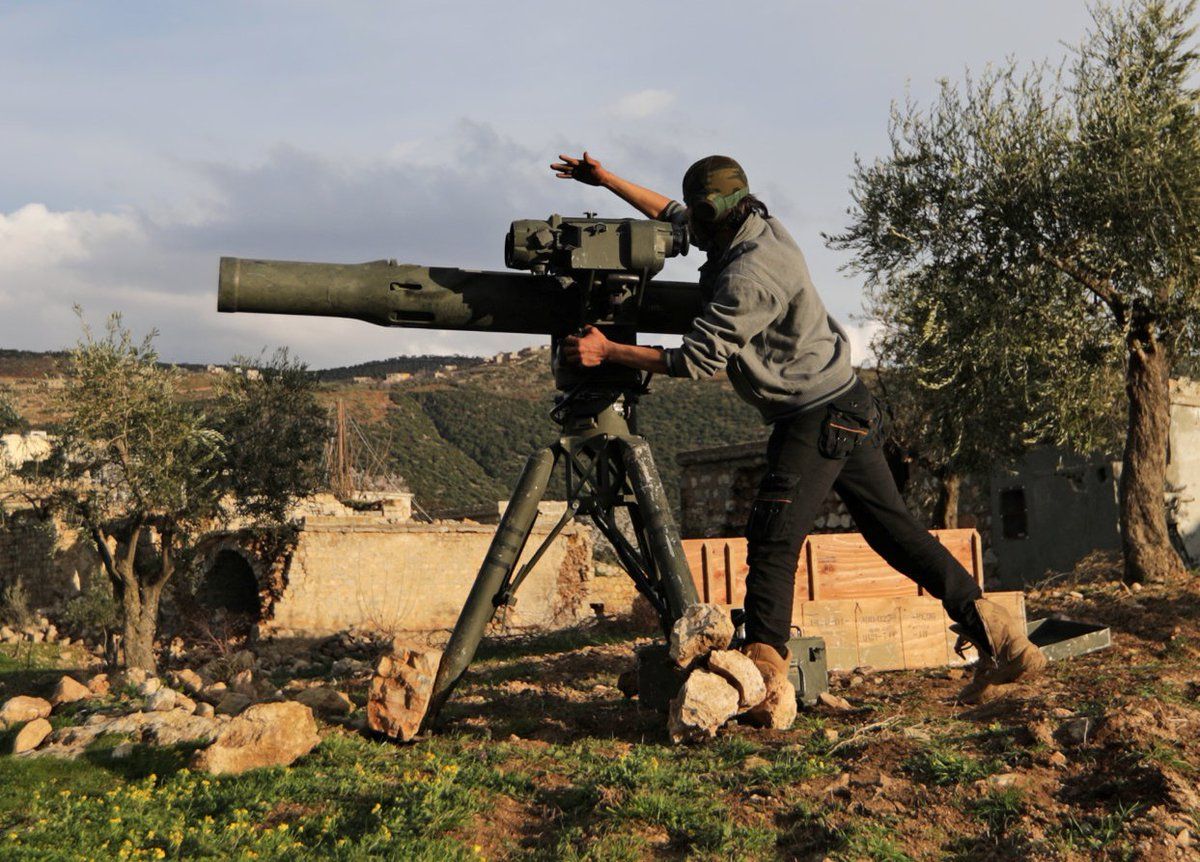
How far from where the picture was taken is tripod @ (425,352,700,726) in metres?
5.39

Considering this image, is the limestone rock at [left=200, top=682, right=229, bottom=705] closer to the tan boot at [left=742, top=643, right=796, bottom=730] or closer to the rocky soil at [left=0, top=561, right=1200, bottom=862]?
the rocky soil at [left=0, top=561, right=1200, bottom=862]

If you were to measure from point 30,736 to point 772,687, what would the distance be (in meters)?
3.83

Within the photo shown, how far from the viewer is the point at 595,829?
3873 millimetres

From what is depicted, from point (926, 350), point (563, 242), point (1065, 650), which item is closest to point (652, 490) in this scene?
point (563, 242)

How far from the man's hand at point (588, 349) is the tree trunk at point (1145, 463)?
32.4 ft

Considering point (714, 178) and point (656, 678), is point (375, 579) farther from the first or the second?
point (714, 178)

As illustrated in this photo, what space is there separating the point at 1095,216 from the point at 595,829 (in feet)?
34.3

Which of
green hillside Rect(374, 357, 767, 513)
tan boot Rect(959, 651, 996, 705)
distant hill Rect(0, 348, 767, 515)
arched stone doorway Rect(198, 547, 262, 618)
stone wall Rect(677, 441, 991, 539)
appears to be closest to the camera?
tan boot Rect(959, 651, 996, 705)

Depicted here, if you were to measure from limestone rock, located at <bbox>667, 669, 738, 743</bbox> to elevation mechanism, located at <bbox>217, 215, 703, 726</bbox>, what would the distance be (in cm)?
62

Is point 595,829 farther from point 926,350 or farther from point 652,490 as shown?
point 926,350

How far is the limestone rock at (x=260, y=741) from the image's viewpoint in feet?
16.2

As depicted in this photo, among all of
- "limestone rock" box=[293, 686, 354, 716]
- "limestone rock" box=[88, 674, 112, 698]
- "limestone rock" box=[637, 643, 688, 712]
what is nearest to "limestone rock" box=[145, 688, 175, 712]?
"limestone rock" box=[293, 686, 354, 716]

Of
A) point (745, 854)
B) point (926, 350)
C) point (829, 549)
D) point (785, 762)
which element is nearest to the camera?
point (745, 854)

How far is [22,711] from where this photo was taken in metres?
6.83
